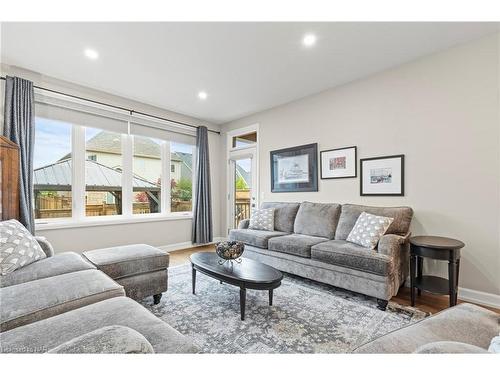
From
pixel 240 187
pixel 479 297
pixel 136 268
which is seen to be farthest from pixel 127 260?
pixel 479 297

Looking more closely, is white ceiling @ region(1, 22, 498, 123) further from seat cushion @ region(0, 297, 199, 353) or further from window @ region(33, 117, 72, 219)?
seat cushion @ region(0, 297, 199, 353)

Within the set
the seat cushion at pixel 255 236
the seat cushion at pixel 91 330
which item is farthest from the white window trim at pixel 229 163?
the seat cushion at pixel 91 330

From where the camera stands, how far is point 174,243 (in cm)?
458

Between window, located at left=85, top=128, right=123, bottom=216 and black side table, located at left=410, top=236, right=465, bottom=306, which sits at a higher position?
window, located at left=85, top=128, right=123, bottom=216

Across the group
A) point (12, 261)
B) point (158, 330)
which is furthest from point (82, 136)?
point (158, 330)

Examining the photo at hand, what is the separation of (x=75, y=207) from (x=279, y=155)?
3292mm

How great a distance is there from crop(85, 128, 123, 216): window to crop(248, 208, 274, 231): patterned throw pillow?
7.34 feet

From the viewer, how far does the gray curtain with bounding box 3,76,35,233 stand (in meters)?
2.82

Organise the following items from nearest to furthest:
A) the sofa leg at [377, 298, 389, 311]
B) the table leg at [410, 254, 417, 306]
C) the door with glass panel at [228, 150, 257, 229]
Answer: the sofa leg at [377, 298, 389, 311] < the table leg at [410, 254, 417, 306] < the door with glass panel at [228, 150, 257, 229]

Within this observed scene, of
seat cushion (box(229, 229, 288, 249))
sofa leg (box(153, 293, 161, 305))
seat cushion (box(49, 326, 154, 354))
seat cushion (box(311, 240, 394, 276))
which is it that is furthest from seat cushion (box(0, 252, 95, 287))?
seat cushion (box(311, 240, 394, 276))

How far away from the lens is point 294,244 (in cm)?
293

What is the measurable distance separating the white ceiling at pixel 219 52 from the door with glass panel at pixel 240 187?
5.47 ft

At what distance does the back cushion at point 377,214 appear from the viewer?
2688 millimetres

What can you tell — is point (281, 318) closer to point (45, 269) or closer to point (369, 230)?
point (369, 230)
